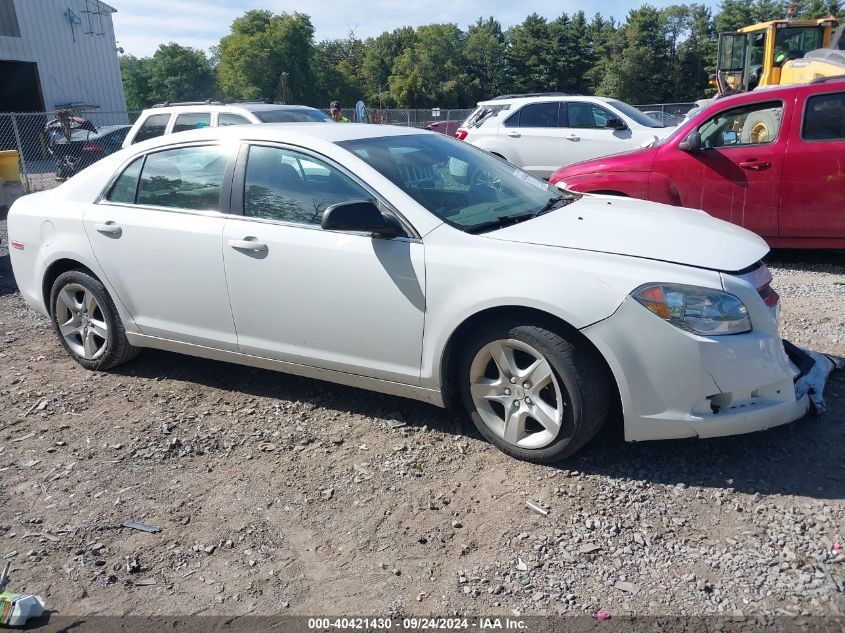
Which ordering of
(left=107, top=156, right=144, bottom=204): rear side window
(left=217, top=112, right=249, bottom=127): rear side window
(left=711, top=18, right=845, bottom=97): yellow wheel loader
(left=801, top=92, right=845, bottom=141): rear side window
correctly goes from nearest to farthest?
(left=107, top=156, right=144, bottom=204): rear side window < (left=801, top=92, right=845, bottom=141): rear side window < (left=217, top=112, right=249, bottom=127): rear side window < (left=711, top=18, right=845, bottom=97): yellow wheel loader

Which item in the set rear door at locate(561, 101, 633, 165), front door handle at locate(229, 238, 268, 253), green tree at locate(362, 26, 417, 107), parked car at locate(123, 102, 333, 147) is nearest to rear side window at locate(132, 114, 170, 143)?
parked car at locate(123, 102, 333, 147)

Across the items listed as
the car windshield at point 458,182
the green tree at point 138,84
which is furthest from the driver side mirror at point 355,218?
the green tree at point 138,84

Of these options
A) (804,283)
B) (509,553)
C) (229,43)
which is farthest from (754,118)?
(229,43)

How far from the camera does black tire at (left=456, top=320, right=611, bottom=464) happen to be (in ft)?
10.7

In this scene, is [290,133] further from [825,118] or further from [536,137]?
[536,137]

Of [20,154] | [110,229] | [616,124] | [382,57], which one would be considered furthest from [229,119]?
[382,57]

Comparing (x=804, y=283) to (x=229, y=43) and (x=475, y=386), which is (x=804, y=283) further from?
(x=229, y=43)

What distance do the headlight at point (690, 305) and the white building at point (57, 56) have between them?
102 feet

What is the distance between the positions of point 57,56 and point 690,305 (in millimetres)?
32918

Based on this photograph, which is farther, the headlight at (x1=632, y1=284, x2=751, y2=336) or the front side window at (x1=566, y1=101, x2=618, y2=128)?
the front side window at (x1=566, y1=101, x2=618, y2=128)

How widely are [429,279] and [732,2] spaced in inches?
2621

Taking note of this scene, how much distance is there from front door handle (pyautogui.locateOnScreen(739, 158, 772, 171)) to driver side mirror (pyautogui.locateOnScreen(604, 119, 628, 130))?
488 cm

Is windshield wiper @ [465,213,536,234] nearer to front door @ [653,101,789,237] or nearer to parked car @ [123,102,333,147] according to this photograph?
front door @ [653,101,789,237]

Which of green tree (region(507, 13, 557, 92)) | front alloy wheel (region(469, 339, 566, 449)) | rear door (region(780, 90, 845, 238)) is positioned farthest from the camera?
green tree (region(507, 13, 557, 92))
